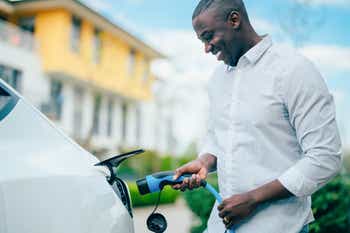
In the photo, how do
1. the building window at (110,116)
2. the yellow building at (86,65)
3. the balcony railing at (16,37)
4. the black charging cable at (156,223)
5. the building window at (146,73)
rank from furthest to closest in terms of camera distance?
the building window at (146,73), the building window at (110,116), the yellow building at (86,65), the balcony railing at (16,37), the black charging cable at (156,223)

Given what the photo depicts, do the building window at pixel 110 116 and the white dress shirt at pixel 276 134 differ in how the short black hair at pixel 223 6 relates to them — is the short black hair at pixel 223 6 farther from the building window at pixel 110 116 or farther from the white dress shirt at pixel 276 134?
the building window at pixel 110 116

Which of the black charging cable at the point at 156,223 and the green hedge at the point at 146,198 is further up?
the black charging cable at the point at 156,223

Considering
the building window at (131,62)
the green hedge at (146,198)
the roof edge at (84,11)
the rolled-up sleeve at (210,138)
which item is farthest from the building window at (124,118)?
the rolled-up sleeve at (210,138)

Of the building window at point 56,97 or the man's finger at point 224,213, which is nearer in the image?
the man's finger at point 224,213

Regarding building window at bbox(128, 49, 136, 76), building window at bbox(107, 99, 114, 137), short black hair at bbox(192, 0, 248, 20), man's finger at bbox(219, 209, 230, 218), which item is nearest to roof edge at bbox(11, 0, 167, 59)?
building window at bbox(128, 49, 136, 76)

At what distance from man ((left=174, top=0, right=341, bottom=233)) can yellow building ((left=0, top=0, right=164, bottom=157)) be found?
1479cm

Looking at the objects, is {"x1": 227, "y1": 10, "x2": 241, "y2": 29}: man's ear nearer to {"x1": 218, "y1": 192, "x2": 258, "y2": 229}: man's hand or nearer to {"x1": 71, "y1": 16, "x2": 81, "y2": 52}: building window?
{"x1": 218, "y1": 192, "x2": 258, "y2": 229}: man's hand

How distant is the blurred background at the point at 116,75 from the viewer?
44.1 feet

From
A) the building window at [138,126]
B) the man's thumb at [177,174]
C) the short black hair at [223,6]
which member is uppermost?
the short black hair at [223,6]

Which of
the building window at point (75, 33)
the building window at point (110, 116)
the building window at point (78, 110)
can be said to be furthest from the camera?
the building window at point (110, 116)

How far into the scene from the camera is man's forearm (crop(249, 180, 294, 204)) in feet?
4.78

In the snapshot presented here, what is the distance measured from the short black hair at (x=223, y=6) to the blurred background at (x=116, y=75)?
539 centimetres

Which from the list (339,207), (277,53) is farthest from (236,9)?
(339,207)

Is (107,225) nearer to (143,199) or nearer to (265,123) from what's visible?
(265,123)
